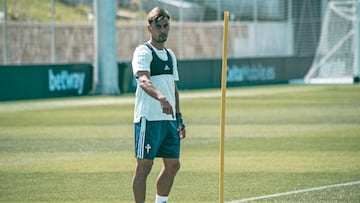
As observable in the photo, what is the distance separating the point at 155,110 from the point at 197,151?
696 centimetres

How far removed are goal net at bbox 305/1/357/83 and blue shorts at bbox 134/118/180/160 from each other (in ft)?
105

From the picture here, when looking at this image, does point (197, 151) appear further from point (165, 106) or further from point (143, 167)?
point (165, 106)

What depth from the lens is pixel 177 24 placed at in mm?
44625

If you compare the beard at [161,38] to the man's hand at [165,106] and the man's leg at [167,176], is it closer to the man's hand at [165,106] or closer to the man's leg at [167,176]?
the man's hand at [165,106]

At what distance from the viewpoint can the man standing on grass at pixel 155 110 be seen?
9500 mm

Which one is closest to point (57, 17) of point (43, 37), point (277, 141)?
point (43, 37)

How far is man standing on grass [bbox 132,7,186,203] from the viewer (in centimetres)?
950

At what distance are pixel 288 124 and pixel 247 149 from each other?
4.78m

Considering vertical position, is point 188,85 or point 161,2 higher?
point 161,2

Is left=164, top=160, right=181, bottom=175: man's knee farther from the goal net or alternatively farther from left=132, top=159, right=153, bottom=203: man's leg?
the goal net

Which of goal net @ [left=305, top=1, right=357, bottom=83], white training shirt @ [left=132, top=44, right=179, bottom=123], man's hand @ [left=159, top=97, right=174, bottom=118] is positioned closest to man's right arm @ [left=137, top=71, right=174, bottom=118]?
man's hand @ [left=159, top=97, right=174, bottom=118]

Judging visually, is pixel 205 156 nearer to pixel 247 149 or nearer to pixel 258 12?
pixel 247 149

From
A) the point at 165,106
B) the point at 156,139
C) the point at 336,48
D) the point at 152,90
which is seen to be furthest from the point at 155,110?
the point at 336,48

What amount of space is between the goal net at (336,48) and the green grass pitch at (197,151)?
534 inches
